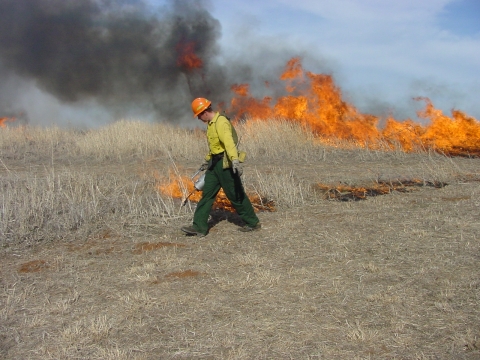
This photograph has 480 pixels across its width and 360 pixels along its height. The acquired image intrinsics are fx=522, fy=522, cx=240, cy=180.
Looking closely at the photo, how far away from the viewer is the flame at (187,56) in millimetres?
17953

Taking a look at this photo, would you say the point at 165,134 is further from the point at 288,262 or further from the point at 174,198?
the point at 288,262

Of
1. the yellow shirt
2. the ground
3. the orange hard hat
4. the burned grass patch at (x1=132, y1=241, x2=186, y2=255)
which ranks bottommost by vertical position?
the ground

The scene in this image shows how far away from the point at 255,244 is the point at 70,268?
7.29ft

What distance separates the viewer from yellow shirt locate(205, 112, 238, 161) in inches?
253

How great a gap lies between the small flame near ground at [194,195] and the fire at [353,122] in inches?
233

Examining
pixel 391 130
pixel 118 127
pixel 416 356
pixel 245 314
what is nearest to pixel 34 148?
pixel 118 127

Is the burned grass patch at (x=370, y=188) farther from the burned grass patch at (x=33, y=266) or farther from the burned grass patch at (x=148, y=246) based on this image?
the burned grass patch at (x=33, y=266)

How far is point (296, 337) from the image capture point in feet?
13.2

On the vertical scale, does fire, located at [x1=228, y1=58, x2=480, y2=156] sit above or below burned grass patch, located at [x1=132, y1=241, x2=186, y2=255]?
above

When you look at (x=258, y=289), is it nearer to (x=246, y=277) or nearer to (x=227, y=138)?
(x=246, y=277)

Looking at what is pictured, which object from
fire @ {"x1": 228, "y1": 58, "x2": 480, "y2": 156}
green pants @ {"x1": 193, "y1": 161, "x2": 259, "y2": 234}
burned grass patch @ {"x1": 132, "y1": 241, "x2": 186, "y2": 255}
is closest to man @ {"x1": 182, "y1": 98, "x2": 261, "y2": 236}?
green pants @ {"x1": 193, "y1": 161, "x2": 259, "y2": 234}

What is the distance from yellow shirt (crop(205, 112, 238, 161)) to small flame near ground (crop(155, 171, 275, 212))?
1.46m

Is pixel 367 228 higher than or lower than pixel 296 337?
higher

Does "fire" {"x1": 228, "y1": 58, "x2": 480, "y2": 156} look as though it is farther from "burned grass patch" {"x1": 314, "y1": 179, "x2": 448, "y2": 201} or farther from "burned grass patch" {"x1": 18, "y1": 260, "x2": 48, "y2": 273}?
"burned grass patch" {"x1": 18, "y1": 260, "x2": 48, "y2": 273}
